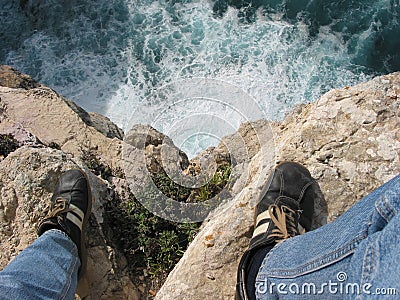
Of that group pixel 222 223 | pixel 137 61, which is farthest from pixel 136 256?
pixel 137 61

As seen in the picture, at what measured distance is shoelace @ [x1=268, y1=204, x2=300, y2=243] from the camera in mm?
2529

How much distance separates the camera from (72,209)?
2910 mm

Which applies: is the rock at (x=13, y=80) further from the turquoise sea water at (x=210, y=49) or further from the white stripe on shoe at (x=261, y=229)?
the white stripe on shoe at (x=261, y=229)

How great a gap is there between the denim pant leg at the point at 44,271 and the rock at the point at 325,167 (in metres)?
0.59

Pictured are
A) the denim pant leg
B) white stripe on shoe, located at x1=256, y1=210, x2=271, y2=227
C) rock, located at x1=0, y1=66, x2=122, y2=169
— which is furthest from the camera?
rock, located at x1=0, y1=66, x2=122, y2=169

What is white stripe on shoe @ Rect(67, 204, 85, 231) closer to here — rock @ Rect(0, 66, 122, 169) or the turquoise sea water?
rock @ Rect(0, 66, 122, 169)

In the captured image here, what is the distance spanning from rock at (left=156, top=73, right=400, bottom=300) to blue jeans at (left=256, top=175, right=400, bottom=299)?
0.52 m

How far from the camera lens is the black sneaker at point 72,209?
2797 mm

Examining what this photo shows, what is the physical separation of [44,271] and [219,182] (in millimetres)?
1521

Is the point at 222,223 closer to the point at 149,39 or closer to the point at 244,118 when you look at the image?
the point at 244,118

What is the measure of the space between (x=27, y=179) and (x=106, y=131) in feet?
6.01

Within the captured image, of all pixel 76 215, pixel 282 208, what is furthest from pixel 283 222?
pixel 76 215

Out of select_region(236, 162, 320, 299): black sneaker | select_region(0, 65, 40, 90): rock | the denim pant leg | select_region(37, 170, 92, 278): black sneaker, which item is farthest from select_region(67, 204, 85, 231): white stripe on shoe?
select_region(0, 65, 40, 90): rock

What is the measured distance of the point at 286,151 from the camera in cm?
301
